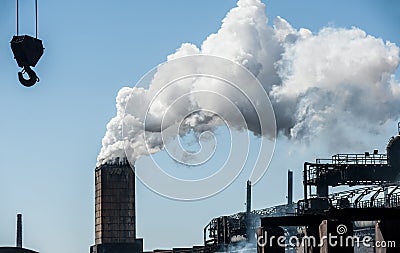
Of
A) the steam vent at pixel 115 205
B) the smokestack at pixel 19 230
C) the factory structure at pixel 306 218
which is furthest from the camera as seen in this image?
the smokestack at pixel 19 230

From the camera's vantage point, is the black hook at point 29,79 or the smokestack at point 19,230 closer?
the black hook at point 29,79

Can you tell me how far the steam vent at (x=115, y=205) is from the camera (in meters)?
75.1

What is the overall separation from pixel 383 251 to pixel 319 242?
3.01 metres

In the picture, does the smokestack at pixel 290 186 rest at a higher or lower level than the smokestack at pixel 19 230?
higher

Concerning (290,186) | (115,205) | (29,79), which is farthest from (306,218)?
(290,186)

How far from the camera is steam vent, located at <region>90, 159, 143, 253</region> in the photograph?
75.1 metres

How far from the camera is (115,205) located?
7594 centimetres

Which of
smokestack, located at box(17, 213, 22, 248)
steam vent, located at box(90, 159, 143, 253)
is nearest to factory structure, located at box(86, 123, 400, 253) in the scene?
steam vent, located at box(90, 159, 143, 253)

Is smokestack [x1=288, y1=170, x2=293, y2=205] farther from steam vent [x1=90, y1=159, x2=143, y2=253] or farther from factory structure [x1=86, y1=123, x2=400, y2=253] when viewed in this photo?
steam vent [x1=90, y1=159, x2=143, y2=253]

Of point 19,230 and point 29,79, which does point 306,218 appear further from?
point 19,230

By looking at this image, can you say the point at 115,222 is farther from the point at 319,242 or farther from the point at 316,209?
the point at 319,242

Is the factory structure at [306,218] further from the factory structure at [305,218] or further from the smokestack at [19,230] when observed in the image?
the smokestack at [19,230]

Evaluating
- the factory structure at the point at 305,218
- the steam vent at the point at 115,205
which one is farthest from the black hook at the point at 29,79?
→ the steam vent at the point at 115,205

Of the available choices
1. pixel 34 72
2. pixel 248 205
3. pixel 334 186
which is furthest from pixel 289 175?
pixel 34 72
